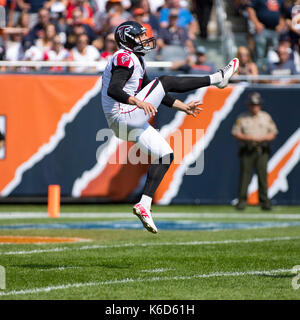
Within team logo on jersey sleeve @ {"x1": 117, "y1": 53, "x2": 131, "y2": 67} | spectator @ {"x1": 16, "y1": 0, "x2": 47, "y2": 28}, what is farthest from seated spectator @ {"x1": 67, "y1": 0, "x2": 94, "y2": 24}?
team logo on jersey sleeve @ {"x1": 117, "y1": 53, "x2": 131, "y2": 67}

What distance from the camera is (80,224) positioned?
11.5 metres

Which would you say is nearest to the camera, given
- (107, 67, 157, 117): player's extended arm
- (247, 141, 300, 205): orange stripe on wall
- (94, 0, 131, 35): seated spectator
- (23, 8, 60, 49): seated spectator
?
(107, 67, 157, 117): player's extended arm

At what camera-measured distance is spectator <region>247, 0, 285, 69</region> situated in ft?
54.2

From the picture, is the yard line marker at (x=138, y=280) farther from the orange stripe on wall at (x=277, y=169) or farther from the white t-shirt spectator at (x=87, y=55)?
the white t-shirt spectator at (x=87, y=55)

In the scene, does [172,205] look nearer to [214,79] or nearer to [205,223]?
[205,223]

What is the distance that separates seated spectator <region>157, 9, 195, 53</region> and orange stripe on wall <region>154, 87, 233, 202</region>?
1619 millimetres

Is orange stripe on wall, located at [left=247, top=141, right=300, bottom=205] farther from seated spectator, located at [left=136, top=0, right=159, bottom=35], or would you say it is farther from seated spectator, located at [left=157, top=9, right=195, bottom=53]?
seated spectator, located at [left=136, top=0, right=159, bottom=35]

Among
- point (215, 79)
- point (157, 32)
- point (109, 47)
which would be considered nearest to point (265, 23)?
point (157, 32)

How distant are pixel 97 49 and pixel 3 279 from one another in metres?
9.57

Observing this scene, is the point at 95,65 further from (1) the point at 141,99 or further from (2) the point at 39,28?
(1) the point at 141,99

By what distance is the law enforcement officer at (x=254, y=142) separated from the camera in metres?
14.0

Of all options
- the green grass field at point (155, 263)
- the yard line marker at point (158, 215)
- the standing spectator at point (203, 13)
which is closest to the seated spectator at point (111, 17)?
the standing spectator at point (203, 13)

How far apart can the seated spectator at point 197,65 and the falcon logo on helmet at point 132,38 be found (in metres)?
6.93

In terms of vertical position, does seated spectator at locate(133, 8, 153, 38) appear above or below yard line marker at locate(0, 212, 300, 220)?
above
